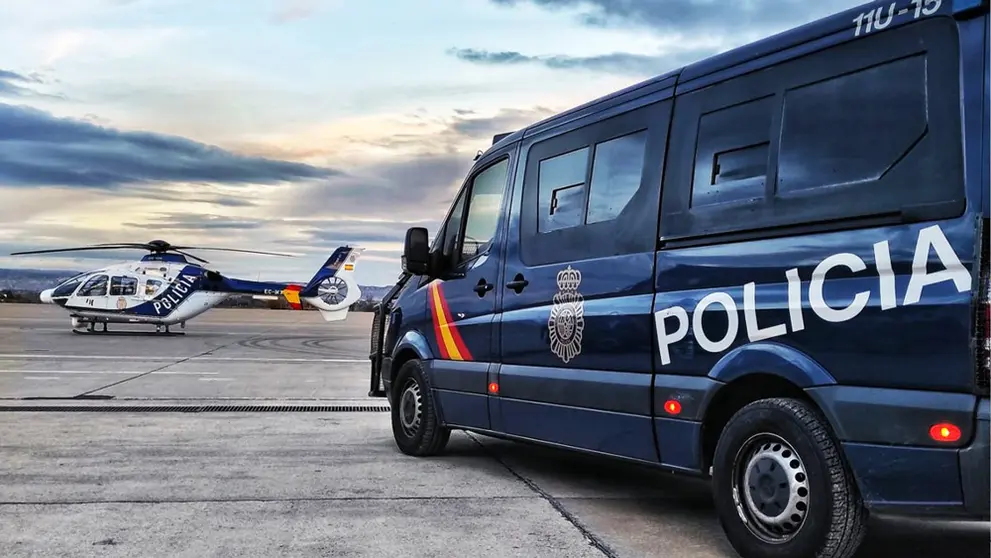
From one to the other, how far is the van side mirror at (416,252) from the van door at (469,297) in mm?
143

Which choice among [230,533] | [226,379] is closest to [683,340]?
[230,533]

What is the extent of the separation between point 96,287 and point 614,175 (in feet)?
89.9

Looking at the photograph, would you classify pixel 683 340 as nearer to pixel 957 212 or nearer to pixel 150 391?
pixel 957 212

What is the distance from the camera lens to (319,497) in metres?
5.58

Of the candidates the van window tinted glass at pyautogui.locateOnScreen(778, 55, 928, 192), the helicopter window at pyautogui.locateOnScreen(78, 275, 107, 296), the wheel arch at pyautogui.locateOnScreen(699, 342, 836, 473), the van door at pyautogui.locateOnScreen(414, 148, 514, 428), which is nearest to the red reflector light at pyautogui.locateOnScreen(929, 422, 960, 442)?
the wheel arch at pyautogui.locateOnScreen(699, 342, 836, 473)

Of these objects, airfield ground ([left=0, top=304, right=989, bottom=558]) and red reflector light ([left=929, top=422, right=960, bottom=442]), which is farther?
airfield ground ([left=0, top=304, right=989, bottom=558])

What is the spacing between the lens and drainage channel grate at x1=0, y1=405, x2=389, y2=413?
10.1m

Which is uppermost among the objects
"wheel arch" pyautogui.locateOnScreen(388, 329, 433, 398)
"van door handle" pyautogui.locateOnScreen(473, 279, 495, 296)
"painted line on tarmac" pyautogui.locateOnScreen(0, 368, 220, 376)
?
"van door handle" pyautogui.locateOnScreen(473, 279, 495, 296)

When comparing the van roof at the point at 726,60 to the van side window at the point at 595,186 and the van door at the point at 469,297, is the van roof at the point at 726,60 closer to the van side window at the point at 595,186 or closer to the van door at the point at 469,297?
the van side window at the point at 595,186

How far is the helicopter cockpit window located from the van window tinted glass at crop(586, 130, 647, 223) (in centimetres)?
2657

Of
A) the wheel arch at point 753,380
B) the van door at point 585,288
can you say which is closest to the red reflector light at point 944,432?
the wheel arch at point 753,380

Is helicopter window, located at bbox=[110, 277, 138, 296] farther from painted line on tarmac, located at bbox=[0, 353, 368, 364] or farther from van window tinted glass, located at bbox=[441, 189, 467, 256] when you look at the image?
van window tinted glass, located at bbox=[441, 189, 467, 256]

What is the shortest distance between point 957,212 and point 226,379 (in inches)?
490

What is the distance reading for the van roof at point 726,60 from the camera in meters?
4.02
